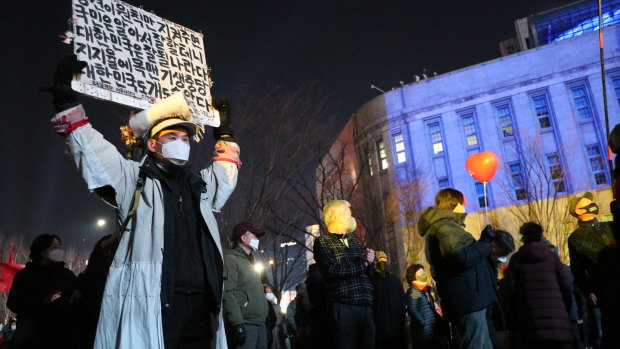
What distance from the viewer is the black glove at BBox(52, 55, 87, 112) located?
104 inches

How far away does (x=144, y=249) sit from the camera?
2.66 meters

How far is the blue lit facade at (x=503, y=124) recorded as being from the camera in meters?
25.7

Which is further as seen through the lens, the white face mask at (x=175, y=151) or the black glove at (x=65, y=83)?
the white face mask at (x=175, y=151)

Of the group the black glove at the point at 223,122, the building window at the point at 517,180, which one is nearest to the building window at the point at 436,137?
the building window at the point at 517,180

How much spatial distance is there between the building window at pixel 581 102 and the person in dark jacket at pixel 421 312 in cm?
2298

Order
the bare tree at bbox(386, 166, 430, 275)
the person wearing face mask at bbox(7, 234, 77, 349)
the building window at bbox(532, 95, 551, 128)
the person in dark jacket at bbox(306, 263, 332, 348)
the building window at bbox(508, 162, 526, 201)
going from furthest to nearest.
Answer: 1. the bare tree at bbox(386, 166, 430, 275)
2. the building window at bbox(532, 95, 551, 128)
3. the building window at bbox(508, 162, 526, 201)
4. the person in dark jacket at bbox(306, 263, 332, 348)
5. the person wearing face mask at bbox(7, 234, 77, 349)

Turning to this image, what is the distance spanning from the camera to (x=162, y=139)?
3.13 m

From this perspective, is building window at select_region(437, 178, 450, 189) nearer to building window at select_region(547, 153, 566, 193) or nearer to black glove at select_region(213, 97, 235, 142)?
building window at select_region(547, 153, 566, 193)

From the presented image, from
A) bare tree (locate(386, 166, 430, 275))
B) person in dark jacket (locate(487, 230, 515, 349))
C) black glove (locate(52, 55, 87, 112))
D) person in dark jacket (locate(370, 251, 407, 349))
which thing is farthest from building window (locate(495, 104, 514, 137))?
black glove (locate(52, 55, 87, 112))

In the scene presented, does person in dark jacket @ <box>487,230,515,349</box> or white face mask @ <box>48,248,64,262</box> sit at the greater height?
white face mask @ <box>48,248,64,262</box>

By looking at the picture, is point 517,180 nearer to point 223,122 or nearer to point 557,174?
point 557,174

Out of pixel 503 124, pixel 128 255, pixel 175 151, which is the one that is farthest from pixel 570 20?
pixel 128 255

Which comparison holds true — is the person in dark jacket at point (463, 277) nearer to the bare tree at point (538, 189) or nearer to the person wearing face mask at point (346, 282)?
the person wearing face mask at point (346, 282)

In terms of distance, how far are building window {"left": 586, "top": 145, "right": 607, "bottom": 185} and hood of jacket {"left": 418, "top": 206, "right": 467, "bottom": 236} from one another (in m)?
24.4
